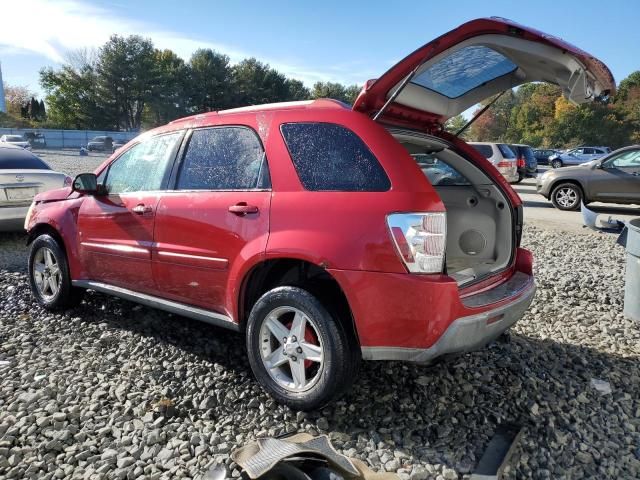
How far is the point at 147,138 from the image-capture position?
4.11 metres

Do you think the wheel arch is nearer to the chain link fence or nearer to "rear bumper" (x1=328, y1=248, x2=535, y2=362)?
"rear bumper" (x1=328, y1=248, x2=535, y2=362)

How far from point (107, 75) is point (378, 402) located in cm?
6394

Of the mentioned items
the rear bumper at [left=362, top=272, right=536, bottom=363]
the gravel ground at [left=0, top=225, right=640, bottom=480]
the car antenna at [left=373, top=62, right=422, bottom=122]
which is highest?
the car antenna at [left=373, top=62, right=422, bottom=122]

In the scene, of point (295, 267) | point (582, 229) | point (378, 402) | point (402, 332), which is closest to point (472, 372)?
point (378, 402)

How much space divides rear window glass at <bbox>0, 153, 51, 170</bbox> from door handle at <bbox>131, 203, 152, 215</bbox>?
486 cm

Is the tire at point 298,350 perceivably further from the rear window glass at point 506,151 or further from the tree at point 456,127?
the rear window glass at point 506,151

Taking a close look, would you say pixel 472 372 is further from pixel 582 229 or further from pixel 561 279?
pixel 582 229

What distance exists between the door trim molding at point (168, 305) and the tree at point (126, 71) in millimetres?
59698

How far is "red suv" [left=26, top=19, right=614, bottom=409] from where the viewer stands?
2.63 meters

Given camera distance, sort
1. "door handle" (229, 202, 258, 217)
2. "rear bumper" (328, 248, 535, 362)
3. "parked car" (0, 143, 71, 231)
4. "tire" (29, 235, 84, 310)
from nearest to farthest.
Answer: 1. "rear bumper" (328, 248, 535, 362)
2. "door handle" (229, 202, 258, 217)
3. "tire" (29, 235, 84, 310)
4. "parked car" (0, 143, 71, 231)

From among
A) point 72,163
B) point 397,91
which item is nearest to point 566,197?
point 397,91

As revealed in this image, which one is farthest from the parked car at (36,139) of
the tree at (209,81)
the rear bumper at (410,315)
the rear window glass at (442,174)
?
the rear bumper at (410,315)

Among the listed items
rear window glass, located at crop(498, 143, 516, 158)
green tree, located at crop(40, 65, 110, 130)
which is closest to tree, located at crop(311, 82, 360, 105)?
green tree, located at crop(40, 65, 110, 130)

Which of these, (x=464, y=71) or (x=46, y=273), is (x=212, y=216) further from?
(x=46, y=273)
